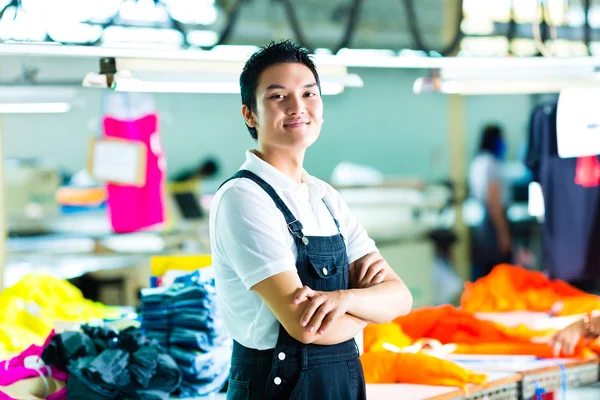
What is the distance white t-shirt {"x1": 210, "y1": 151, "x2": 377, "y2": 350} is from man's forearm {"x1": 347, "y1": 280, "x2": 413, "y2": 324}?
0.19 meters

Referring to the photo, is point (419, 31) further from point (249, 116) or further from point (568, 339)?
point (249, 116)

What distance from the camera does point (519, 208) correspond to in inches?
374

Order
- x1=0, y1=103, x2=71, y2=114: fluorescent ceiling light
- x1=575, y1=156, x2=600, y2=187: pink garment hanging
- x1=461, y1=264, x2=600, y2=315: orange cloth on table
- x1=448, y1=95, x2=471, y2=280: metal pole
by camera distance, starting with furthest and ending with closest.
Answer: x1=448, y1=95, x2=471, y2=280: metal pole, x1=575, y1=156, x2=600, y2=187: pink garment hanging, x1=461, y1=264, x2=600, y2=315: orange cloth on table, x1=0, y1=103, x2=71, y2=114: fluorescent ceiling light

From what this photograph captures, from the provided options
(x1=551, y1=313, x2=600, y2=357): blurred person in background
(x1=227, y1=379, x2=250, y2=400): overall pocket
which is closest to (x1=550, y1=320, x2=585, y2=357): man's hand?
(x1=551, y1=313, x2=600, y2=357): blurred person in background

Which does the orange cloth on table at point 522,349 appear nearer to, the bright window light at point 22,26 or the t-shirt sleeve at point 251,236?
the t-shirt sleeve at point 251,236

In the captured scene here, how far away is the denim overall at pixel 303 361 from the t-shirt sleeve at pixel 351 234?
14 cm

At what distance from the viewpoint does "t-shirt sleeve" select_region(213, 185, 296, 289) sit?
1.94 m

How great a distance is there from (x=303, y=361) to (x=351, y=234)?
1.46 ft

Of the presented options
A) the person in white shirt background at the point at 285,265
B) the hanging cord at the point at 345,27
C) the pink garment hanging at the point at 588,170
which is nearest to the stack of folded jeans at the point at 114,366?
the person in white shirt background at the point at 285,265

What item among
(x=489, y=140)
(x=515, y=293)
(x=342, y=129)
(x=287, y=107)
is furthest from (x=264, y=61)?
(x=342, y=129)

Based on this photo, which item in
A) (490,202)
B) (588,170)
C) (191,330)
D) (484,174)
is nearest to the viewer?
(191,330)

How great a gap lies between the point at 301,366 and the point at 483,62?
6.58 feet

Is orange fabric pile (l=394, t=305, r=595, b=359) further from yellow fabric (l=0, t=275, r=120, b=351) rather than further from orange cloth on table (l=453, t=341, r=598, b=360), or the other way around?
yellow fabric (l=0, t=275, r=120, b=351)

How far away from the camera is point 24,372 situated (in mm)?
3068
